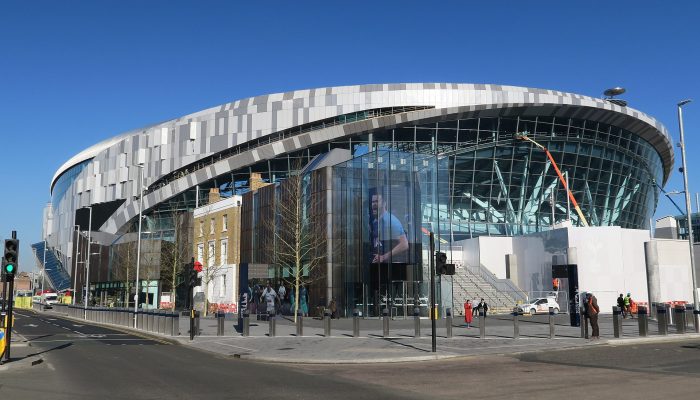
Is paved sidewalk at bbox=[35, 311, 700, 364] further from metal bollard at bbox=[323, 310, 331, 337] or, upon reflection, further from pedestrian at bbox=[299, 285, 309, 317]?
pedestrian at bbox=[299, 285, 309, 317]

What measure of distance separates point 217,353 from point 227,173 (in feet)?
179

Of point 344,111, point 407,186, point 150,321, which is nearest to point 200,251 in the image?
point 344,111

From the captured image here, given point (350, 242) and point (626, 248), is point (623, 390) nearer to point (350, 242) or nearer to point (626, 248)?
point (350, 242)

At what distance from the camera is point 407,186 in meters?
43.9

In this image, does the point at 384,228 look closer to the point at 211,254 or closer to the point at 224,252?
the point at 224,252

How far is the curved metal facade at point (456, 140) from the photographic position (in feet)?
234

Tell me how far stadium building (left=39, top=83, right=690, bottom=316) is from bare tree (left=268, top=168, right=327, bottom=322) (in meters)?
0.28

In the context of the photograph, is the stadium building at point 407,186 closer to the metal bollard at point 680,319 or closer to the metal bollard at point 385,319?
the metal bollard at point 385,319

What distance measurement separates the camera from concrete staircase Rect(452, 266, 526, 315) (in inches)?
1953

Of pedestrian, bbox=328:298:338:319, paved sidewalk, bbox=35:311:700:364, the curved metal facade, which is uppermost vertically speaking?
the curved metal facade

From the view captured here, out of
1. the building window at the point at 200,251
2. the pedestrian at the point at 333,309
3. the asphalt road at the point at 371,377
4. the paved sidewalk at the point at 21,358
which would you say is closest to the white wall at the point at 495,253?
the pedestrian at the point at 333,309

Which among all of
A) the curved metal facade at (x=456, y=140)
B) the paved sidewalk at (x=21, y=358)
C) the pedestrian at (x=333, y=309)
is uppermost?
the curved metal facade at (x=456, y=140)

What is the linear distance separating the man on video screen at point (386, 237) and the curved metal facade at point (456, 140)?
27871 millimetres

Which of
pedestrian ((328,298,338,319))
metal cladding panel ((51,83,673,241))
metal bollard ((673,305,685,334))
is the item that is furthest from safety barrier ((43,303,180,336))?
metal cladding panel ((51,83,673,241))
